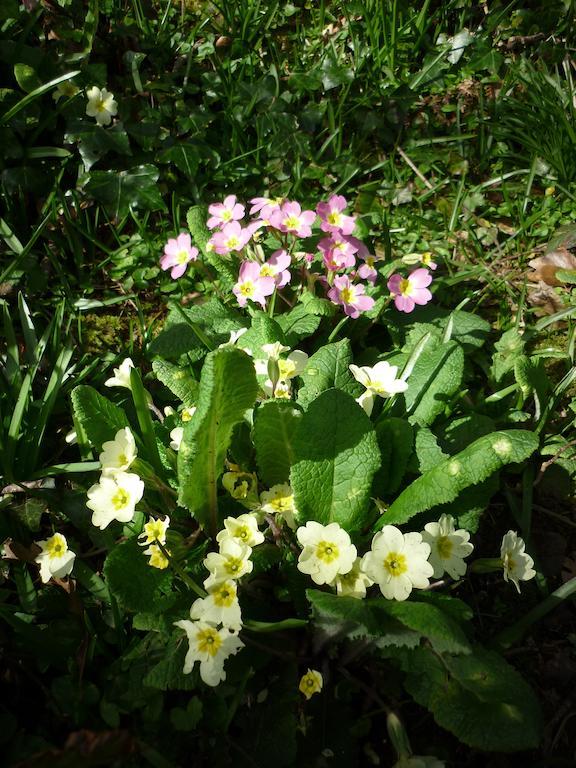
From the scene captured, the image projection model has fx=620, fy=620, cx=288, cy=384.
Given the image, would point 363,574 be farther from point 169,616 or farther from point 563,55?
point 563,55

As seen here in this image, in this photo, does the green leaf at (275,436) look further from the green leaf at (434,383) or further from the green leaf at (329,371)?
the green leaf at (434,383)

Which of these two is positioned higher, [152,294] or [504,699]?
[152,294]

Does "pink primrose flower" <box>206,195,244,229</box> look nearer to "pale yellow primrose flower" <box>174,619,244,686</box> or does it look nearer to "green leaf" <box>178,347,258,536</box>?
"green leaf" <box>178,347,258,536</box>

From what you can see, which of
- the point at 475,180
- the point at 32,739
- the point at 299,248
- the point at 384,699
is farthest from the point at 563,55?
the point at 32,739

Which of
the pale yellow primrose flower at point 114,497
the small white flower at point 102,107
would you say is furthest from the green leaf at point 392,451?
the small white flower at point 102,107

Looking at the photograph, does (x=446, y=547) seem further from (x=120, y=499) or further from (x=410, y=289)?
(x=410, y=289)

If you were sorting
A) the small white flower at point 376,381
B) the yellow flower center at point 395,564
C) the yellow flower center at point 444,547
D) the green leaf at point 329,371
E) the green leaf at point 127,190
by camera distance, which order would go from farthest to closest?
the green leaf at point 127,190
the green leaf at point 329,371
the small white flower at point 376,381
the yellow flower center at point 444,547
the yellow flower center at point 395,564

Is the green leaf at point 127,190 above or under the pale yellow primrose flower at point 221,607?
above
